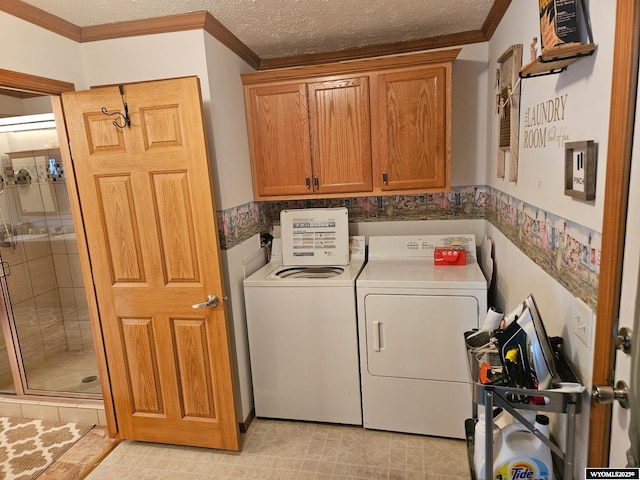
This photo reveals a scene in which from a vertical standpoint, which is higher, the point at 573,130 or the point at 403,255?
the point at 573,130

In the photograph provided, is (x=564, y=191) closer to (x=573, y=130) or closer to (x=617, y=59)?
(x=573, y=130)

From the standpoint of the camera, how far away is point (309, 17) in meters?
2.03

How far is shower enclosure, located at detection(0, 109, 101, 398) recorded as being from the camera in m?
2.87

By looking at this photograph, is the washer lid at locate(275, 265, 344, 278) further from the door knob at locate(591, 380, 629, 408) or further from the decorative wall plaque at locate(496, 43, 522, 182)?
the door knob at locate(591, 380, 629, 408)

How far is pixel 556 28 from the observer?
995 millimetres

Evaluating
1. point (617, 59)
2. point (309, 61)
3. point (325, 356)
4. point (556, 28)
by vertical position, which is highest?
point (309, 61)

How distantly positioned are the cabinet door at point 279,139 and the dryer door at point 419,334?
92 cm

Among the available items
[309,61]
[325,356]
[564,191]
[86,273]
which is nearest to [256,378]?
[325,356]

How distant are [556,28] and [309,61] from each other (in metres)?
1.88

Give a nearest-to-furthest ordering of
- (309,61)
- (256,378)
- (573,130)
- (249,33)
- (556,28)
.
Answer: (556,28) < (573,130) < (249,33) < (256,378) < (309,61)

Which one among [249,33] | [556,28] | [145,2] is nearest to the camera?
[556,28]

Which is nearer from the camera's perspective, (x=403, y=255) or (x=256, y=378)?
(x=256, y=378)

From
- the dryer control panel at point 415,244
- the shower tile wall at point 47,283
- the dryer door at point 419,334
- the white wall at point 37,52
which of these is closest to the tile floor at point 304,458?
the dryer door at point 419,334

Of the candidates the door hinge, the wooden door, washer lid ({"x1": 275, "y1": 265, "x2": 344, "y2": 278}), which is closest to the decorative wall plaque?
washer lid ({"x1": 275, "y1": 265, "x2": 344, "y2": 278})
